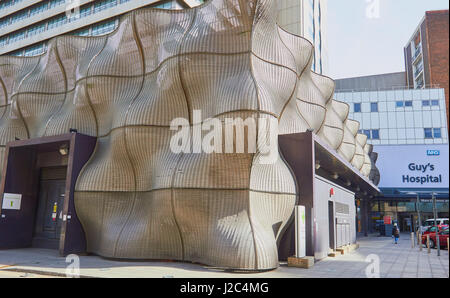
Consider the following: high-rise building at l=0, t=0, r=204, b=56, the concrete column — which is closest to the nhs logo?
the concrete column

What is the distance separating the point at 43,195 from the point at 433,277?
53.2 ft

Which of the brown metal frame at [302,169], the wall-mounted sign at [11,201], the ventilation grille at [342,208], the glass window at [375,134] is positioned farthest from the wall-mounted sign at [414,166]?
the wall-mounted sign at [11,201]

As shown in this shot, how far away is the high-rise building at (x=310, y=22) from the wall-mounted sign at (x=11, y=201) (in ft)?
126

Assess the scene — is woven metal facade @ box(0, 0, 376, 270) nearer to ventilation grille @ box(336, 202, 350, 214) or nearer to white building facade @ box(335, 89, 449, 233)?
ventilation grille @ box(336, 202, 350, 214)

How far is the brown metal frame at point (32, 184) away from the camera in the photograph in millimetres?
14055

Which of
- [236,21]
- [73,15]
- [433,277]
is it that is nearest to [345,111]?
[236,21]

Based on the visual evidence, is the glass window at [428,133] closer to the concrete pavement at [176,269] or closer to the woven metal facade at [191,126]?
the woven metal facade at [191,126]

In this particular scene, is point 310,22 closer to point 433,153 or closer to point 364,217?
point 433,153

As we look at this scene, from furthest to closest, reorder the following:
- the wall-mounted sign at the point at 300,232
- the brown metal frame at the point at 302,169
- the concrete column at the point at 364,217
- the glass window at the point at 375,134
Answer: the glass window at the point at 375,134 < the concrete column at the point at 364,217 < the brown metal frame at the point at 302,169 < the wall-mounted sign at the point at 300,232

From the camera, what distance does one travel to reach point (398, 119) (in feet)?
168

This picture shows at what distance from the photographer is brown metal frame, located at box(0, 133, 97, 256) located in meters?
14.1

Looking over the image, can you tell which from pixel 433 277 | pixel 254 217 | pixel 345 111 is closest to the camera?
pixel 433 277

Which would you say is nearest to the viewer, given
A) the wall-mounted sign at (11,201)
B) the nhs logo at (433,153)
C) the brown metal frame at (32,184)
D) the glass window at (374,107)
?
the brown metal frame at (32,184)
